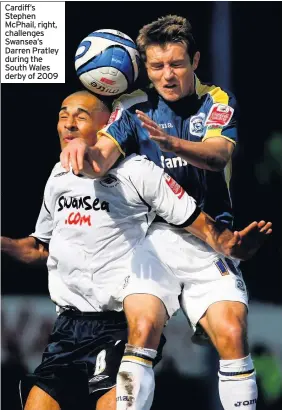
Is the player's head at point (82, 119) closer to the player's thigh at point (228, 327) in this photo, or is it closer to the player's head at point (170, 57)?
the player's head at point (170, 57)

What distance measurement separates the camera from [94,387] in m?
5.12

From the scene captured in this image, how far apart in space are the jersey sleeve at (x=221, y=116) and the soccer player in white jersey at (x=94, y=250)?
31 centimetres

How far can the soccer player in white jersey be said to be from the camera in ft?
16.9

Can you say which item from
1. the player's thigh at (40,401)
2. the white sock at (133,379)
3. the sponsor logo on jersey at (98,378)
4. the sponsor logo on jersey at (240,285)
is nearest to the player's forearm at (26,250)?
the player's thigh at (40,401)

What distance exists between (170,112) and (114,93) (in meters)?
0.29

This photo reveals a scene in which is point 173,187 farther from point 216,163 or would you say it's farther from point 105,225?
point 105,225

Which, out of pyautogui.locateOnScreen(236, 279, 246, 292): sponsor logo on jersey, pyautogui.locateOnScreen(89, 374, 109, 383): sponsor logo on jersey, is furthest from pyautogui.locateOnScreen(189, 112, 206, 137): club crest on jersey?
pyautogui.locateOnScreen(89, 374, 109, 383): sponsor logo on jersey

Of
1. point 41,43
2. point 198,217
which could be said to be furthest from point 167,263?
point 41,43

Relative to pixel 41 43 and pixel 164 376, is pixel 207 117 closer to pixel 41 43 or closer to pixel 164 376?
pixel 41 43

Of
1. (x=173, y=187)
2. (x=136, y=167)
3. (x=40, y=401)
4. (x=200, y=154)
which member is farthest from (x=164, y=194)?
(x=40, y=401)

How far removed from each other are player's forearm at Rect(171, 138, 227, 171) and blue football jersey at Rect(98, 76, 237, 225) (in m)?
0.17

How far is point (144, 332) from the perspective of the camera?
4.95 meters

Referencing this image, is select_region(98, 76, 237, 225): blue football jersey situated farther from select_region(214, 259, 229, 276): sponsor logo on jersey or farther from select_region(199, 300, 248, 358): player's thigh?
select_region(199, 300, 248, 358): player's thigh

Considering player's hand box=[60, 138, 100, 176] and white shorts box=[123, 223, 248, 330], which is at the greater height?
player's hand box=[60, 138, 100, 176]
